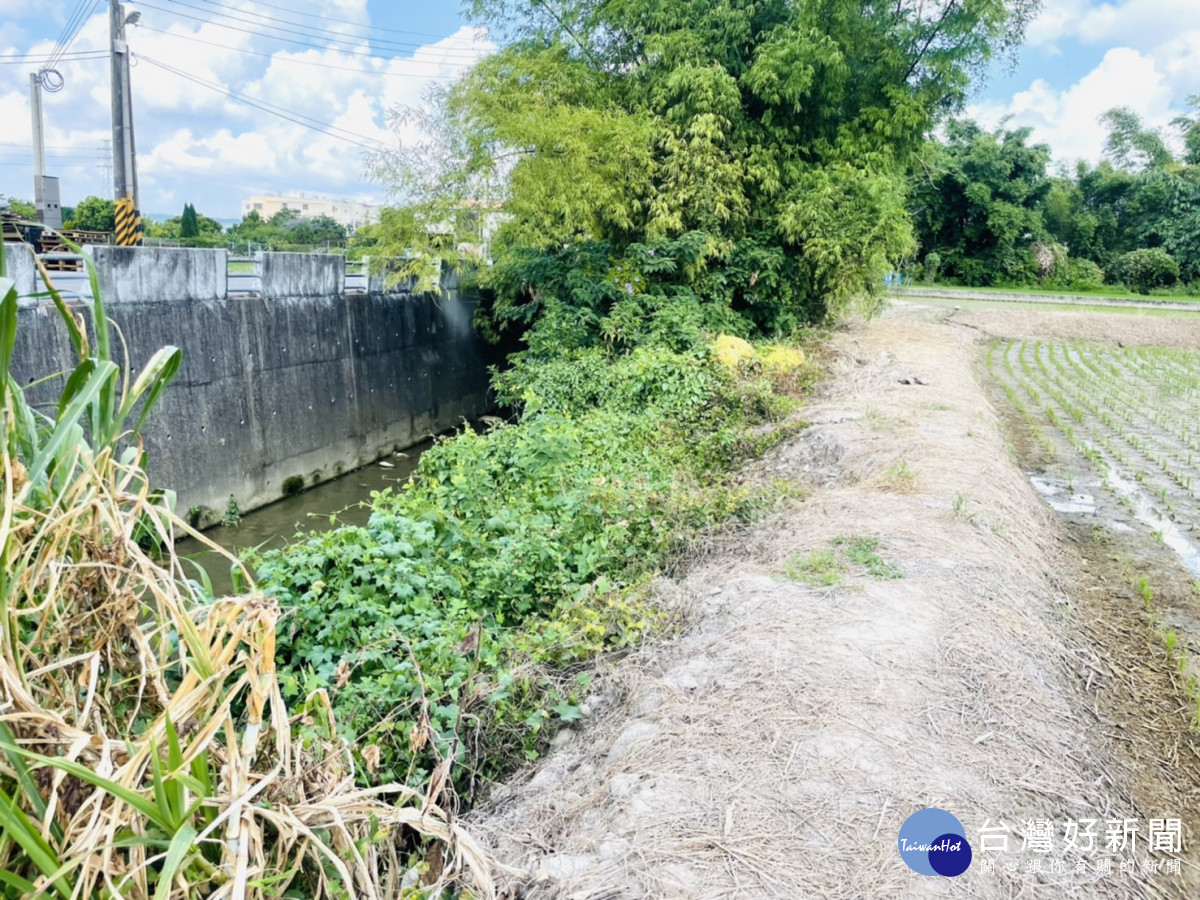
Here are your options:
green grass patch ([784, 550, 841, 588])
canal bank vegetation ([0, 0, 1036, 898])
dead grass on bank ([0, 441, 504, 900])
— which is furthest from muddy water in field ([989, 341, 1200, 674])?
dead grass on bank ([0, 441, 504, 900])

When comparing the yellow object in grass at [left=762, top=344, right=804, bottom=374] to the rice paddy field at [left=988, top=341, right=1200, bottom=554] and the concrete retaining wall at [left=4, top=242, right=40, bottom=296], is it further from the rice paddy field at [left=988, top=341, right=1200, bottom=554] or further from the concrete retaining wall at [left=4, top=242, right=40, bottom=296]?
the concrete retaining wall at [left=4, top=242, right=40, bottom=296]

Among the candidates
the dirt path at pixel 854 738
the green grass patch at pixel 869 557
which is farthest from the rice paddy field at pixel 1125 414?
the green grass patch at pixel 869 557

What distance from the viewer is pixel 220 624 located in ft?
5.02

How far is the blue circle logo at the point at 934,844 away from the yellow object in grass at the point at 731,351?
634cm

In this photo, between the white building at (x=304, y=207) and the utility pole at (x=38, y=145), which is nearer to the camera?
the utility pole at (x=38, y=145)

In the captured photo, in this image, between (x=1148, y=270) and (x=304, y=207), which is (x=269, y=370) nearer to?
(x=1148, y=270)

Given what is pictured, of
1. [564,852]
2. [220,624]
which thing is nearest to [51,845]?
[220,624]

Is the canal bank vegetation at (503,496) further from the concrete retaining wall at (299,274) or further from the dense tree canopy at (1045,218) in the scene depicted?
the dense tree canopy at (1045,218)

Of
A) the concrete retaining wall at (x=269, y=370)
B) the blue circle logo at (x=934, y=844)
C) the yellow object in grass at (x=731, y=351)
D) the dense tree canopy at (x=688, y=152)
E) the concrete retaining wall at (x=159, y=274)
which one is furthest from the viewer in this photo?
the dense tree canopy at (x=688, y=152)

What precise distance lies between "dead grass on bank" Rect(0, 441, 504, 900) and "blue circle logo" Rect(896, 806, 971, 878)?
3.66 ft

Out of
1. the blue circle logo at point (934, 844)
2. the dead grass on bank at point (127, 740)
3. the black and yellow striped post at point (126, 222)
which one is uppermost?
the black and yellow striped post at point (126, 222)

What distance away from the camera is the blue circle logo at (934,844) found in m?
2.04

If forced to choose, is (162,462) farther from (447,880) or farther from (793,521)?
(447,880)

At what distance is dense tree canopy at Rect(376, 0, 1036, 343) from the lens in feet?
32.6
